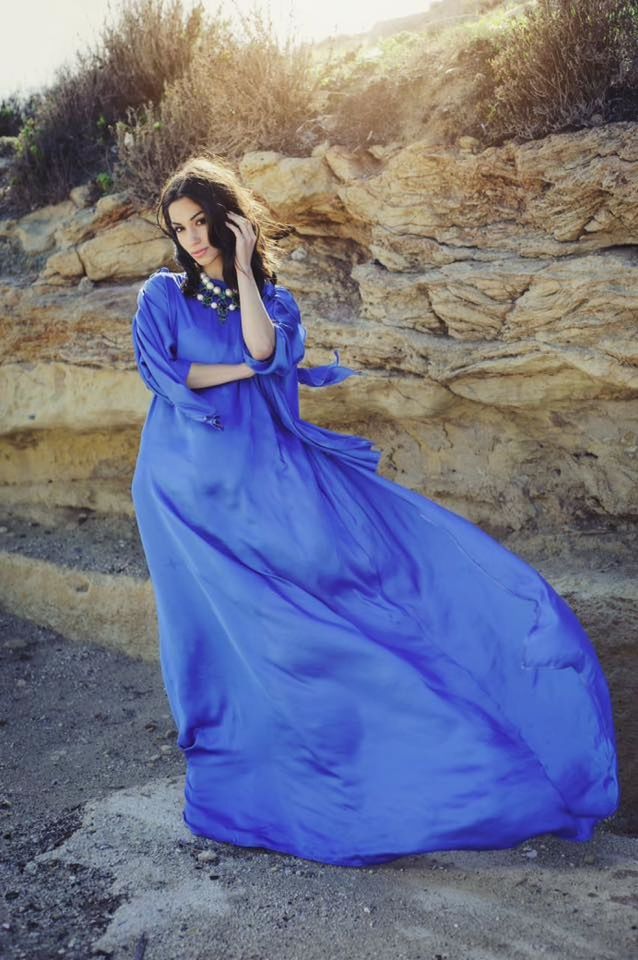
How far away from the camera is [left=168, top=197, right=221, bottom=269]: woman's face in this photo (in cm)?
338

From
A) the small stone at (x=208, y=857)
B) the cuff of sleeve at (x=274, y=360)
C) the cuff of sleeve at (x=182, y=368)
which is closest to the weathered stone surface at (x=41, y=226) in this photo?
the cuff of sleeve at (x=182, y=368)

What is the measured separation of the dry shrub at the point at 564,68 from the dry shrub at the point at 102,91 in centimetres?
248

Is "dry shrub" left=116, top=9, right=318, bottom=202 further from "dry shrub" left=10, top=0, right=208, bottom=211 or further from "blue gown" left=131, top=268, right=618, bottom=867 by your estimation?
"blue gown" left=131, top=268, right=618, bottom=867

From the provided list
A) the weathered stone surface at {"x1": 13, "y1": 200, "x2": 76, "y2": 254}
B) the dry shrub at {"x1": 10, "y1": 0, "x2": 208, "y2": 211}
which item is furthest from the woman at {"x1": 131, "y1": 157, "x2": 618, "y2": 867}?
the dry shrub at {"x1": 10, "y1": 0, "x2": 208, "y2": 211}

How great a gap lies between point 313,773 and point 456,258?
94.0 inches

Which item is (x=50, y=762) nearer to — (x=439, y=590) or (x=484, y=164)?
(x=439, y=590)

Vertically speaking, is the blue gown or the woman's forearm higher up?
the woman's forearm

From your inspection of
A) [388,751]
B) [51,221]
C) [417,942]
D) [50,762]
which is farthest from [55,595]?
[417,942]

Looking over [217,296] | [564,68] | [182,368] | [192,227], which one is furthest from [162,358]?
[564,68]

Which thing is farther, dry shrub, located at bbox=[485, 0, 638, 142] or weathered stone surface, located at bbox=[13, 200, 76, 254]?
weathered stone surface, located at bbox=[13, 200, 76, 254]

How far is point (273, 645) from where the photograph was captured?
124 inches

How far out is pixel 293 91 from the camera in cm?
522

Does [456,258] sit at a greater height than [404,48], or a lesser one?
lesser

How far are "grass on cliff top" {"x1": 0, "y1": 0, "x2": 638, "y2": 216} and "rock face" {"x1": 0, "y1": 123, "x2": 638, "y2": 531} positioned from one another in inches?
8.4
